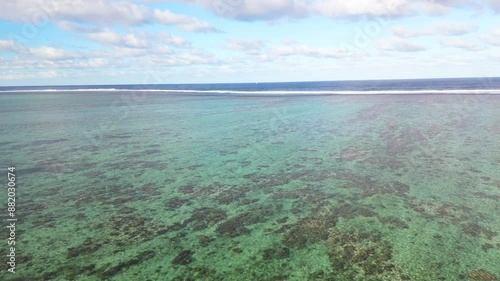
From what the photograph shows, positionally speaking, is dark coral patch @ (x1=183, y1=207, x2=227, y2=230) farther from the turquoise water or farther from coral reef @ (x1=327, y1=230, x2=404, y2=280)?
coral reef @ (x1=327, y1=230, x2=404, y2=280)

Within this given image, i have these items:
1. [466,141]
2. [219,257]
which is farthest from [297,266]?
[466,141]

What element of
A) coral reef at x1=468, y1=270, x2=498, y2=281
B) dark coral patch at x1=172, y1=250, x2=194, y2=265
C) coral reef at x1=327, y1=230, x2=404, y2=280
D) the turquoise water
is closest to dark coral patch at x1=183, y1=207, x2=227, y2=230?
the turquoise water

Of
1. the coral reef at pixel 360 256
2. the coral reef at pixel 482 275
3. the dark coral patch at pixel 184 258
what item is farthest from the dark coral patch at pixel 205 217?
the coral reef at pixel 482 275

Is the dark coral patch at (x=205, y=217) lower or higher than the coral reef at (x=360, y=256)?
lower

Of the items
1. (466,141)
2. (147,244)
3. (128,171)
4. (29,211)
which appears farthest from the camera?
(466,141)

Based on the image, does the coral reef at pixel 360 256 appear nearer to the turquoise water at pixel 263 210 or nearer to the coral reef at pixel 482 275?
the turquoise water at pixel 263 210

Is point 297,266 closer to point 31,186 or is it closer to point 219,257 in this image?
point 219,257

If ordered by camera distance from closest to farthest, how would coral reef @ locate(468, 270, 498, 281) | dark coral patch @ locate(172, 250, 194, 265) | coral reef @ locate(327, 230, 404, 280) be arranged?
coral reef @ locate(468, 270, 498, 281) → coral reef @ locate(327, 230, 404, 280) → dark coral patch @ locate(172, 250, 194, 265)

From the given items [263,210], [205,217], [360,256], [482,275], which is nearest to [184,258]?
[205,217]

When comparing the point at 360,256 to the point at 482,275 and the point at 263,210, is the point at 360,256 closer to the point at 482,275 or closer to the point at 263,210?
the point at 482,275
